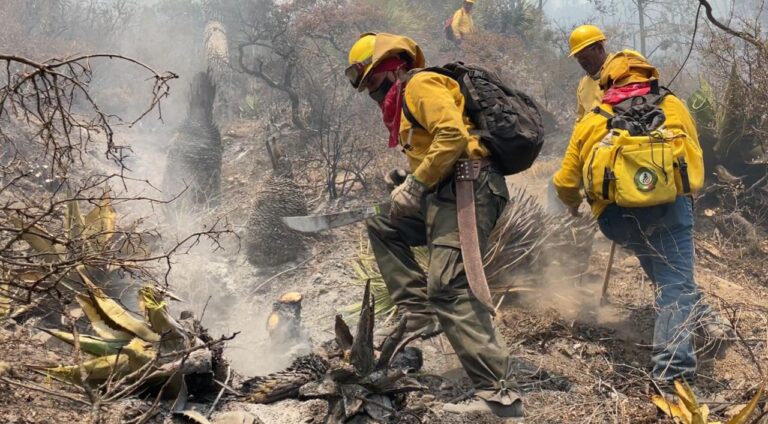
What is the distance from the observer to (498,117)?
2840 millimetres

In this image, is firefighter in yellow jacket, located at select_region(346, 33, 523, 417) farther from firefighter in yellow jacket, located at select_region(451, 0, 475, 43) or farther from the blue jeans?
firefighter in yellow jacket, located at select_region(451, 0, 475, 43)

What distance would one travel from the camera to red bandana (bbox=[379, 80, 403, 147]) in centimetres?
298

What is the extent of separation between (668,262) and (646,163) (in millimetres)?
509

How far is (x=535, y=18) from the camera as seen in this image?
14.5 meters

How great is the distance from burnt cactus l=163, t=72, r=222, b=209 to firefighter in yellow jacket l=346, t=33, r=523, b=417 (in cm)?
376

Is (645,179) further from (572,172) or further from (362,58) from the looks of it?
(362,58)

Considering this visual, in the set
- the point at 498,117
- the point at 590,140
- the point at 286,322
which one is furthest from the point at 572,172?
the point at 286,322

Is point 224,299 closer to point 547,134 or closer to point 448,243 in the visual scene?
point 448,243

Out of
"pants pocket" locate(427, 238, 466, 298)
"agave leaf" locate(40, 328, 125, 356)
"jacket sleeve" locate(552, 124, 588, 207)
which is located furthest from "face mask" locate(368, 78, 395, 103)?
"agave leaf" locate(40, 328, 125, 356)

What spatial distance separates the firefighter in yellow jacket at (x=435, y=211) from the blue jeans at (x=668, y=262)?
0.79m

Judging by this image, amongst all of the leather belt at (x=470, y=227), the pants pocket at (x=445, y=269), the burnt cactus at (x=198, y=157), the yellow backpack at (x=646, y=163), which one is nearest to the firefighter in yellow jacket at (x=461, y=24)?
the burnt cactus at (x=198, y=157)

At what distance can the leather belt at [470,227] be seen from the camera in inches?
107

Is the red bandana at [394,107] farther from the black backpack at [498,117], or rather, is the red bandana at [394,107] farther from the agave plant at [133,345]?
the agave plant at [133,345]

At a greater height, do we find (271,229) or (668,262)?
(271,229)
